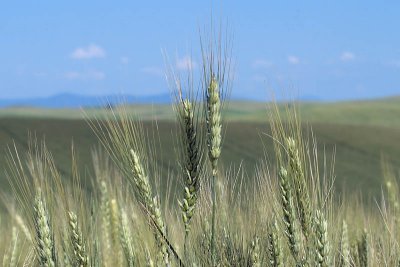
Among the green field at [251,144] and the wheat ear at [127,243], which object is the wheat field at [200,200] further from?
the green field at [251,144]

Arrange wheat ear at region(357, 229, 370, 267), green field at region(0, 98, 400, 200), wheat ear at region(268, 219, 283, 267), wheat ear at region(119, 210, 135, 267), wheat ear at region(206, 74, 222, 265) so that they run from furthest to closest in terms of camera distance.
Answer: green field at region(0, 98, 400, 200)
wheat ear at region(357, 229, 370, 267)
wheat ear at region(119, 210, 135, 267)
wheat ear at region(268, 219, 283, 267)
wheat ear at region(206, 74, 222, 265)

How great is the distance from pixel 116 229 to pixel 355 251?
986 millimetres

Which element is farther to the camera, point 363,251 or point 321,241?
point 363,251

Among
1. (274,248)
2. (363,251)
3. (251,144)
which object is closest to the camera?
(274,248)

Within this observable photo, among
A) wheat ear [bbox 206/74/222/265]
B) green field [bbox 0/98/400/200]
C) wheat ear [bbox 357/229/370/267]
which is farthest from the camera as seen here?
green field [bbox 0/98/400/200]

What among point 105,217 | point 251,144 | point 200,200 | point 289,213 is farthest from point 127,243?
point 251,144

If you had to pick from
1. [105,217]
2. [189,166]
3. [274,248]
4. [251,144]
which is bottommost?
[251,144]

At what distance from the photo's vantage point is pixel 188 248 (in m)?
1.87

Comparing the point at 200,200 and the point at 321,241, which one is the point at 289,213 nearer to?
the point at 321,241

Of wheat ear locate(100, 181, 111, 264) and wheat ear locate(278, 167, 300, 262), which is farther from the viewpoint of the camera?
wheat ear locate(100, 181, 111, 264)

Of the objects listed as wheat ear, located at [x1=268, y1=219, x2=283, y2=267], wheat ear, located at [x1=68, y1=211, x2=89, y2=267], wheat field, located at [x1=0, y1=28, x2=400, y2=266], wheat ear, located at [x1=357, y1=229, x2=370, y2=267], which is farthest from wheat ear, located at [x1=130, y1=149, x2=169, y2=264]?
wheat ear, located at [x1=357, y1=229, x2=370, y2=267]

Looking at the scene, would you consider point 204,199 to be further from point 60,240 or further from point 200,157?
point 60,240

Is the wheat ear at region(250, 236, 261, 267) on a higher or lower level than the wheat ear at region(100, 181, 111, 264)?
higher

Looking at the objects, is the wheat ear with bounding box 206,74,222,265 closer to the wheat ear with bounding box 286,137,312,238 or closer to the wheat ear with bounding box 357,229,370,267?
the wheat ear with bounding box 286,137,312,238
